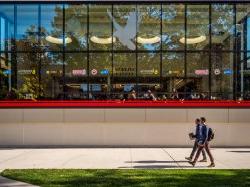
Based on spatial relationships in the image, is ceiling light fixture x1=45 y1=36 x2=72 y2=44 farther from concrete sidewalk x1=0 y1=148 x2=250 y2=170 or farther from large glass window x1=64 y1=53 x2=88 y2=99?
concrete sidewalk x1=0 y1=148 x2=250 y2=170

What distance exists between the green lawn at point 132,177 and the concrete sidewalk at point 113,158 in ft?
4.91

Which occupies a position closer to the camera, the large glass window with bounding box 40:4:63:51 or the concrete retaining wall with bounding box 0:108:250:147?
the concrete retaining wall with bounding box 0:108:250:147

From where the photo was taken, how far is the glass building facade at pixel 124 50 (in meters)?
33.7

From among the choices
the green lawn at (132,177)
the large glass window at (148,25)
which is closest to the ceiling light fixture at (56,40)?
the large glass window at (148,25)

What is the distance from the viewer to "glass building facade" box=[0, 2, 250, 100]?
110 feet

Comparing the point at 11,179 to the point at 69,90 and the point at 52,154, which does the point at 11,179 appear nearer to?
the point at 52,154

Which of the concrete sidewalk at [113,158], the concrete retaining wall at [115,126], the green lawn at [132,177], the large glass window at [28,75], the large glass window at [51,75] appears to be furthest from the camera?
the large glass window at [51,75]

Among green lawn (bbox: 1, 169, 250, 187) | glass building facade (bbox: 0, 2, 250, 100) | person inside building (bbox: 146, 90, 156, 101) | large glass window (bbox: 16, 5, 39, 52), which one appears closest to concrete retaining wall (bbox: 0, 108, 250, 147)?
person inside building (bbox: 146, 90, 156, 101)

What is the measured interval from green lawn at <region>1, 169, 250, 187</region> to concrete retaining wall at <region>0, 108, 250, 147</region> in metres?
8.24

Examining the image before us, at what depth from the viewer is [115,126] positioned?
2370 cm

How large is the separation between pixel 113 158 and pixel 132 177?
518 centimetres

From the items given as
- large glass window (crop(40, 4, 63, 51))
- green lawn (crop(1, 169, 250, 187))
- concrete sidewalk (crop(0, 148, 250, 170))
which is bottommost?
concrete sidewalk (crop(0, 148, 250, 170))

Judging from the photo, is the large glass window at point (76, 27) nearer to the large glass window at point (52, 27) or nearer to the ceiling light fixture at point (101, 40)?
the large glass window at point (52, 27)

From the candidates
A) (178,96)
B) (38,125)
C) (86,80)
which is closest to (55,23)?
(86,80)
